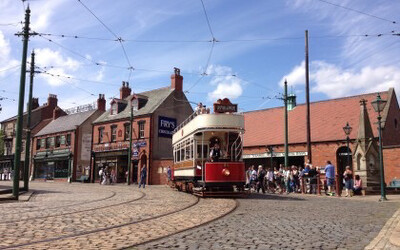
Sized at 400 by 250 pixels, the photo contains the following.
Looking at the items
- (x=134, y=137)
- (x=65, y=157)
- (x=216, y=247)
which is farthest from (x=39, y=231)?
(x=65, y=157)

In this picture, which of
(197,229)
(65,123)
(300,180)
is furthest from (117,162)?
(197,229)

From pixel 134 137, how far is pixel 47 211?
90.9ft

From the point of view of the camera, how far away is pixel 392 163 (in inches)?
985

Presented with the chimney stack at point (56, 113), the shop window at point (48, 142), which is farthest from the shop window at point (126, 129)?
the chimney stack at point (56, 113)

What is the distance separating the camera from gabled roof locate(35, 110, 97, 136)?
150 feet

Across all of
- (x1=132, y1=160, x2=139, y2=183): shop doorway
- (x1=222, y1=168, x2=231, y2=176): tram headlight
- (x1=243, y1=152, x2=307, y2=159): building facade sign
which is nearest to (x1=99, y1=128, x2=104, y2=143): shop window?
(x1=132, y1=160, x2=139, y2=183): shop doorway

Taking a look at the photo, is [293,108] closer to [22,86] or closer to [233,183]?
[233,183]

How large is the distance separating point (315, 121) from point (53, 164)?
31165 mm

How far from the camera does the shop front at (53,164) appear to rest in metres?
44.4

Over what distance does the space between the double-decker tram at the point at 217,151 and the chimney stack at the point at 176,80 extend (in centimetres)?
2260

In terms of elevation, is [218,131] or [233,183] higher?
[218,131]

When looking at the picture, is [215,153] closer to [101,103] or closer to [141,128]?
[141,128]

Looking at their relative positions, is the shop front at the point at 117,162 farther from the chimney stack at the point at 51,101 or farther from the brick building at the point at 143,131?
the chimney stack at the point at 51,101

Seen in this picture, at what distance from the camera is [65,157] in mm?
44562
